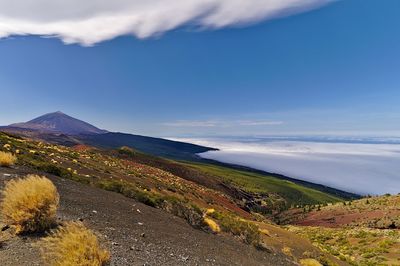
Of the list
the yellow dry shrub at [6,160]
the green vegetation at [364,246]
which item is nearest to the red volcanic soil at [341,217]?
the green vegetation at [364,246]

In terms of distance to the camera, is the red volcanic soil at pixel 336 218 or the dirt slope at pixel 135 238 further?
the red volcanic soil at pixel 336 218

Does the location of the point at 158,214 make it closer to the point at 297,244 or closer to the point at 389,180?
the point at 297,244

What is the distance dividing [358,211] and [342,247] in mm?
26154

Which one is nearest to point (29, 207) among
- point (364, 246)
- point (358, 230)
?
point (364, 246)

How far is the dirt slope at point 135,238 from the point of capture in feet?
26.9

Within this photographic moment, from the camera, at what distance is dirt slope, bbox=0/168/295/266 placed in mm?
8195

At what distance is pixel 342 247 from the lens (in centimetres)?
3083

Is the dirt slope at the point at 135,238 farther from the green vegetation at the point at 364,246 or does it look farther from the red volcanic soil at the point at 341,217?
the red volcanic soil at the point at 341,217

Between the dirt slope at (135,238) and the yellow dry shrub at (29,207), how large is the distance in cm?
33

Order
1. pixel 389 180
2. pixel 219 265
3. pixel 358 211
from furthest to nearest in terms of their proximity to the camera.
A: pixel 389 180 < pixel 358 211 < pixel 219 265

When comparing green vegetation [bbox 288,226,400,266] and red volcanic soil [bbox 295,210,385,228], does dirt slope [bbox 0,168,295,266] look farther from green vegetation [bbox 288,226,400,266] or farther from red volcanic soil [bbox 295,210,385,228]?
red volcanic soil [bbox 295,210,385,228]

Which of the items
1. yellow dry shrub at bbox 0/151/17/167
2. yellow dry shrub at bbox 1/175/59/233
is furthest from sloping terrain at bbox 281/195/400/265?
yellow dry shrub at bbox 0/151/17/167

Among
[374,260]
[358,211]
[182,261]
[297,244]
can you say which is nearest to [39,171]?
[182,261]

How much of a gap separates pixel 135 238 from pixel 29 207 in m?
3.07
